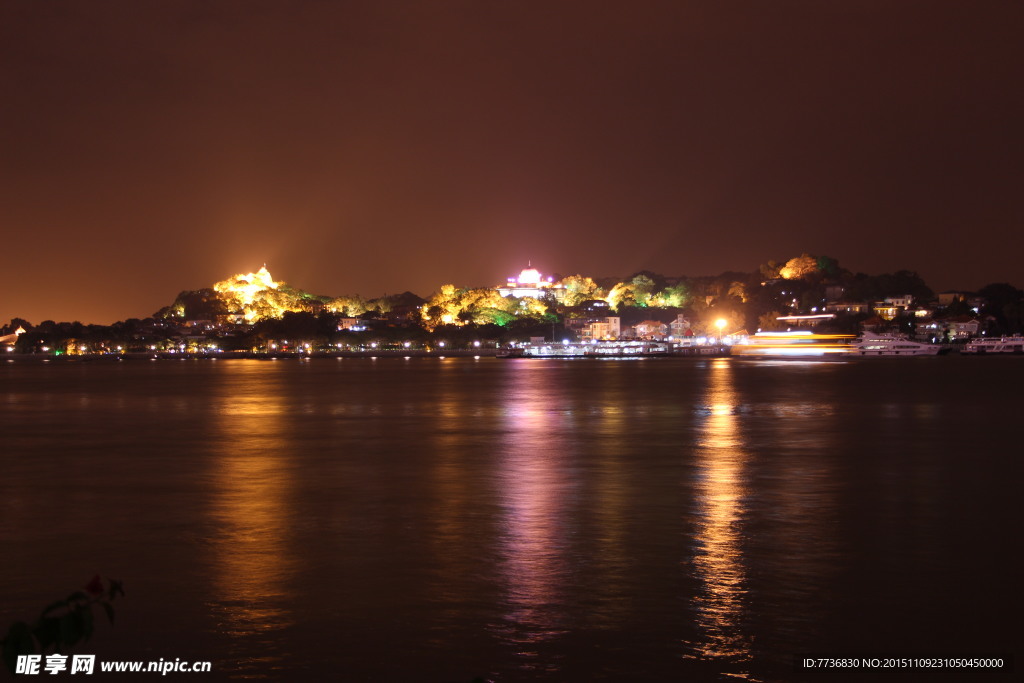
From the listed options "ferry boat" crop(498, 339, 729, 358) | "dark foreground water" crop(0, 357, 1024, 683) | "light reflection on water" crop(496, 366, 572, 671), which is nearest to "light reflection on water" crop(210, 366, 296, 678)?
"dark foreground water" crop(0, 357, 1024, 683)

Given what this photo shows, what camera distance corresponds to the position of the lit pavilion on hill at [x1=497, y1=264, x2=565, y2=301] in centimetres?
17975

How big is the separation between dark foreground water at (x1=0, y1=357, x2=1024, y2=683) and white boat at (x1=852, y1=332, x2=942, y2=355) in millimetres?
89672

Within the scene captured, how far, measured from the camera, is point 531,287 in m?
186

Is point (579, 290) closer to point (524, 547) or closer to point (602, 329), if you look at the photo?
point (602, 329)

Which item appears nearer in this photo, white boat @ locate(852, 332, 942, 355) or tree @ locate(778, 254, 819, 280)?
white boat @ locate(852, 332, 942, 355)

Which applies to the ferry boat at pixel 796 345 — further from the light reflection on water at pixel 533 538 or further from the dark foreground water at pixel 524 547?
the light reflection on water at pixel 533 538

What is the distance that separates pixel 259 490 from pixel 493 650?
7939 millimetres

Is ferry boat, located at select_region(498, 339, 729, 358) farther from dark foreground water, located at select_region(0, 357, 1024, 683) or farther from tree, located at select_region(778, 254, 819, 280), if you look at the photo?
dark foreground water, located at select_region(0, 357, 1024, 683)

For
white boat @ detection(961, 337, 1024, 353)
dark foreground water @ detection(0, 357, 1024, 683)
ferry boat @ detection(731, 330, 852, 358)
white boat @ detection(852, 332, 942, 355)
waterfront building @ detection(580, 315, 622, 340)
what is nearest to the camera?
dark foreground water @ detection(0, 357, 1024, 683)

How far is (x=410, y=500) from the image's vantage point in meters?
12.9

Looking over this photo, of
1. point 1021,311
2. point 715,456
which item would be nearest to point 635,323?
point 1021,311

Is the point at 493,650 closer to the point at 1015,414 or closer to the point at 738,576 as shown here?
the point at 738,576

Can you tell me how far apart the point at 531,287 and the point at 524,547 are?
177 meters

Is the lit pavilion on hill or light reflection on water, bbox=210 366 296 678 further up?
the lit pavilion on hill
